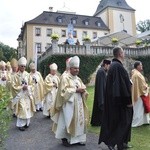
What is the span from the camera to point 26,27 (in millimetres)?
53438

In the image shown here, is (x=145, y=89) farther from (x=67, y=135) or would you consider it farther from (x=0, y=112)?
(x=0, y=112)

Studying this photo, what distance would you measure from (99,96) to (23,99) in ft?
8.11

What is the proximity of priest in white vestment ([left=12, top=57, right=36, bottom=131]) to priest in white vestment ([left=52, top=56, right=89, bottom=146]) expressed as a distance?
215 cm

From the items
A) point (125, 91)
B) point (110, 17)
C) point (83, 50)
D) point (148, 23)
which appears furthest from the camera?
point (148, 23)

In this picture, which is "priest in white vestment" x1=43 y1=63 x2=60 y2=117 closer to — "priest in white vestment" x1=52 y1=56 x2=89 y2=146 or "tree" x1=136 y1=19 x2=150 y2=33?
"priest in white vestment" x1=52 y1=56 x2=89 y2=146

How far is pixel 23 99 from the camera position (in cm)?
902

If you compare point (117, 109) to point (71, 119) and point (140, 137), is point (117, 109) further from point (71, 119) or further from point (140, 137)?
point (140, 137)

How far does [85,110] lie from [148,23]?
7863cm

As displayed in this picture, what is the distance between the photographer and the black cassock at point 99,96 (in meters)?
8.48

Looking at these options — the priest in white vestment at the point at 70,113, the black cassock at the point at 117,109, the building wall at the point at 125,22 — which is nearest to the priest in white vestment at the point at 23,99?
the priest in white vestment at the point at 70,113

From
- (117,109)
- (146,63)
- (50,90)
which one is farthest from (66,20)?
(117,109)

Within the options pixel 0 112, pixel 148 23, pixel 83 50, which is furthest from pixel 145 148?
Answer: pixel 148 23

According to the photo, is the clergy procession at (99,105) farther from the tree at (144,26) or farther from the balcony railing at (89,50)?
the tree at (144,26)

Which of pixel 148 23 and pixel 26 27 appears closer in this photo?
pixel 26 27
